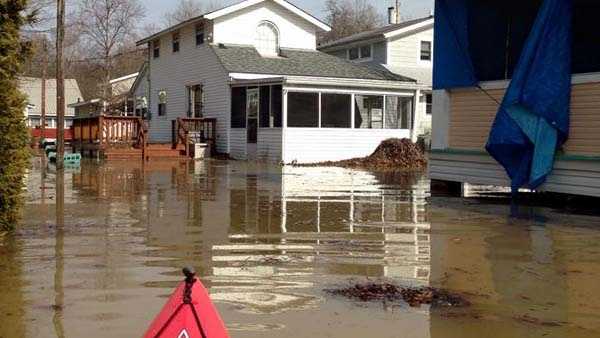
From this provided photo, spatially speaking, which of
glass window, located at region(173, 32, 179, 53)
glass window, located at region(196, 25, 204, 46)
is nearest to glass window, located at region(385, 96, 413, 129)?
glass window, located at region(196, 25, 204, 46)

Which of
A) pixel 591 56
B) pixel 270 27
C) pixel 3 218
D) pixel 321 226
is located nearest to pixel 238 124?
pixel 270 27

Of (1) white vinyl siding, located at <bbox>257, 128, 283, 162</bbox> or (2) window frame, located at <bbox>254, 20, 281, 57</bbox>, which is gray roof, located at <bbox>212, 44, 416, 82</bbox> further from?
(1) white vinyl siding, located at <bbox>257, 128, 283, 162</bbox>

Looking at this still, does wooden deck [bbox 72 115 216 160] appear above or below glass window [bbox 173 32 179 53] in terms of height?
below

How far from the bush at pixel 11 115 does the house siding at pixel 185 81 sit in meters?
20.8

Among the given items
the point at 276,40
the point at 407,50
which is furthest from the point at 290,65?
the point at 407,50

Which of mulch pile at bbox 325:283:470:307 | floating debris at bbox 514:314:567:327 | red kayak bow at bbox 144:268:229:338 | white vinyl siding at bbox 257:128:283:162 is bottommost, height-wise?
floating debris at bbox 514:314:567:327

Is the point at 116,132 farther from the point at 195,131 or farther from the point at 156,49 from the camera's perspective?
the point at 156,49

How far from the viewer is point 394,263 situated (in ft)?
23.6

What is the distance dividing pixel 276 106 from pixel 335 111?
2.23 meters

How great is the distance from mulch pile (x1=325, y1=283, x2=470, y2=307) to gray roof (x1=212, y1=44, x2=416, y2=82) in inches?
856

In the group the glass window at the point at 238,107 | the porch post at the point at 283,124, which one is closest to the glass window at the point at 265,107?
the porch post at the point at 283,124

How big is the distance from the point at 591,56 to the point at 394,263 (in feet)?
27.6

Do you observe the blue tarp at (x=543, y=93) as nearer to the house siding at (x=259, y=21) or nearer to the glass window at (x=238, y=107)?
the glass window at (x=238, y=107)

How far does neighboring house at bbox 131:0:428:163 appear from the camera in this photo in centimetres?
Answer: 2605
